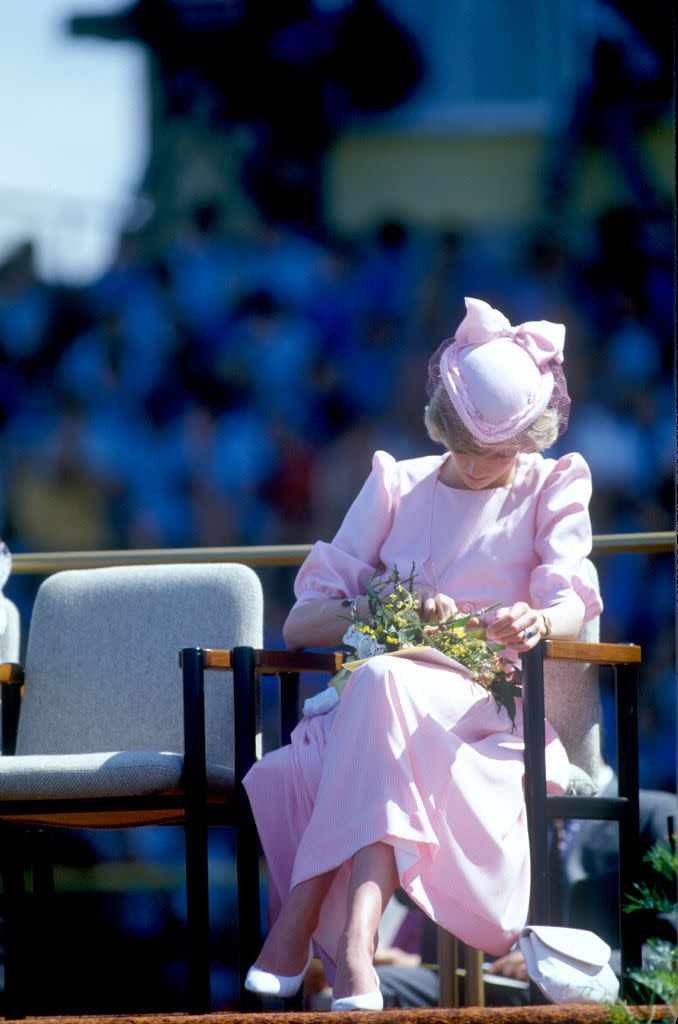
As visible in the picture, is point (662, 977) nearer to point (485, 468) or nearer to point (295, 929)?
point (295, 929)

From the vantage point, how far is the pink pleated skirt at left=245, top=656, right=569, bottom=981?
2.11m

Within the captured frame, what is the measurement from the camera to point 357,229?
16.7 ft

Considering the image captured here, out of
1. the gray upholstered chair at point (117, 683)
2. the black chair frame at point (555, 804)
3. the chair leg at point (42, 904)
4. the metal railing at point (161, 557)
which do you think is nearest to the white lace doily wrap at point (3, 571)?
the gray upholstered chair at point (117, 683)

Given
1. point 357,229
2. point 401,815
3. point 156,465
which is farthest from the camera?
point 357,229

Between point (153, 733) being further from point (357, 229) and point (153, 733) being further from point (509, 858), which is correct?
point (357, 229)

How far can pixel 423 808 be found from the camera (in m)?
2.12

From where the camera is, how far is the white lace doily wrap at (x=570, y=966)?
1.96m

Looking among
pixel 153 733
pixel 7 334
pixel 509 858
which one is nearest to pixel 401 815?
pixel 509 858

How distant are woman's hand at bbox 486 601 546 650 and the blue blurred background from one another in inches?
54.6

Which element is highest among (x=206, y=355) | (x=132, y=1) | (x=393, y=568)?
(x=132, y=1)

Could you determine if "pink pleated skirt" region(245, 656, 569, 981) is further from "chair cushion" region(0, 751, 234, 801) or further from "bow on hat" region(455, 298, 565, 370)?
"bow on hat" region(455, 298, 565, 370)

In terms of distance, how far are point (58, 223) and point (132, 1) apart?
1.16 m

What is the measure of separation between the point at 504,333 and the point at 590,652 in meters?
0.60

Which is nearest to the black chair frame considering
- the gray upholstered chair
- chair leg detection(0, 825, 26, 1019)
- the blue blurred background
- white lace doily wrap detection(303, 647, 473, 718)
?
white lace doily wrap detection(303, 647, 473, 718)
